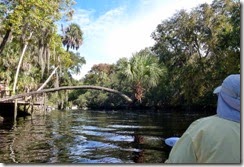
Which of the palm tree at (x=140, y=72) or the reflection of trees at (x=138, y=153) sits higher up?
the palm tree at (x=140, y=72)

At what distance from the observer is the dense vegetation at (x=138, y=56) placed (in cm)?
280

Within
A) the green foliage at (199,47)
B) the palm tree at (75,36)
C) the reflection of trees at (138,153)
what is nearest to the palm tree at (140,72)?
the palm tree at (75,36)

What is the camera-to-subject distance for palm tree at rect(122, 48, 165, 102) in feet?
8.14

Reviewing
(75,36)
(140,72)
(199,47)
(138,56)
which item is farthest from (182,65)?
(140,72)

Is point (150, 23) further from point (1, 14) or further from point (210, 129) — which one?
point (1, 14)

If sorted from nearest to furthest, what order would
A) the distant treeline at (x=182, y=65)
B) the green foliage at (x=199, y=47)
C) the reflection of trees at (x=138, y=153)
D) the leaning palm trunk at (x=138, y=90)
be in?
the leaning palm trunk at (x=138, y=90) → the distant treeline at (x=182, y=65) → the reflection of trees at (x=138, y=153) → the green foliage at (x=199, y=47)

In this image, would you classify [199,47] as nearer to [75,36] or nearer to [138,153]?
[138,153]

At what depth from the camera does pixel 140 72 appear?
99.5 inches

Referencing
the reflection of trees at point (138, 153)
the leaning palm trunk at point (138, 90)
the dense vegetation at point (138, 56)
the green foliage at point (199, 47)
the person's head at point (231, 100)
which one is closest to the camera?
the person's head at point (231, 100)

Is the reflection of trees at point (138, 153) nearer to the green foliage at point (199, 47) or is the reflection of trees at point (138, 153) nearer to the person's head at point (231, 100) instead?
the green foliage at point (199, 47)

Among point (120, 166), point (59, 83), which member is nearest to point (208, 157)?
point (120, 166)

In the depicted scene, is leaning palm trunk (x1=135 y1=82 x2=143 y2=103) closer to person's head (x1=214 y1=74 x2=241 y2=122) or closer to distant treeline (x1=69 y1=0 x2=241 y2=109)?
distant treeline (x1=69 y1=0 x2=241 y2=109)

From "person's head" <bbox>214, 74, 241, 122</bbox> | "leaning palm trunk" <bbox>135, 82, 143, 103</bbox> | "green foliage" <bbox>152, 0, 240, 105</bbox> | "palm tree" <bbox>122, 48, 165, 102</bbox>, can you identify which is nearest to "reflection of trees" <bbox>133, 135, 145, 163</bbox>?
"palm tree" <bbox>122, 48, 165, 102</bbox>

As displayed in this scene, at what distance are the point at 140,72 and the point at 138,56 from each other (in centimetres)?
18
